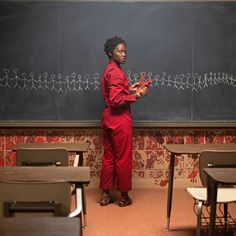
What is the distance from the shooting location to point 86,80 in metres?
4.59

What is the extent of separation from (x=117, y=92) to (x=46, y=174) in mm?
1612

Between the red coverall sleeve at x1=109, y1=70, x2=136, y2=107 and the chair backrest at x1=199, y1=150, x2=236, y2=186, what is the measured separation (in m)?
1.25

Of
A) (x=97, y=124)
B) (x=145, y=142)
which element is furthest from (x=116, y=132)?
(x=145, y=142)

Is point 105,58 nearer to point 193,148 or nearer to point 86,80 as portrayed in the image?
point 86,80

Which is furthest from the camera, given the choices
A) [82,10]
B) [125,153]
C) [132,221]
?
[82,10]

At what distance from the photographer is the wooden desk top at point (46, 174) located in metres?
2.46

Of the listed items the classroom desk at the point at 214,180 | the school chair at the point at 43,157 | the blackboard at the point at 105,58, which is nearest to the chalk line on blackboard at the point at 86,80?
the blackboard at the point at 105,58

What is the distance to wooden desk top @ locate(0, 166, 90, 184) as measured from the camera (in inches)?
97.0

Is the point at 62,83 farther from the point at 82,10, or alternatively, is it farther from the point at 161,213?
the point at 161,213

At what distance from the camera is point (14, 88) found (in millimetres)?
4590

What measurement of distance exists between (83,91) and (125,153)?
0.90 meters

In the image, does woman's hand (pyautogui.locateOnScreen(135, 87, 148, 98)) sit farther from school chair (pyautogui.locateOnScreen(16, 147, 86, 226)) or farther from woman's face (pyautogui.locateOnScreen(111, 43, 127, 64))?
school chair (pyautogui.locateOnScreen(16, 147, 86, 226))

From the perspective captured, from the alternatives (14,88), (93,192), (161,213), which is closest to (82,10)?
(14,88)

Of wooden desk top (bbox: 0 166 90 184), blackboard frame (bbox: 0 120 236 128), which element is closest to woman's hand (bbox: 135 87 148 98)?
blackboard frame (bbox: 0 120 236 128)
